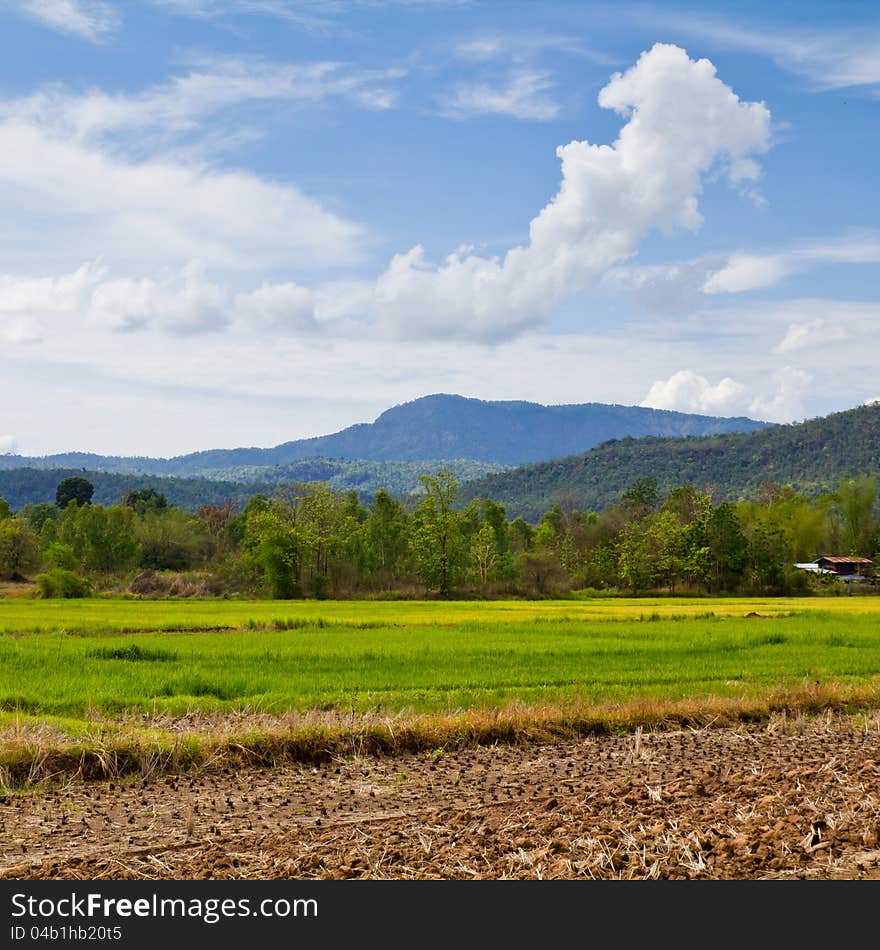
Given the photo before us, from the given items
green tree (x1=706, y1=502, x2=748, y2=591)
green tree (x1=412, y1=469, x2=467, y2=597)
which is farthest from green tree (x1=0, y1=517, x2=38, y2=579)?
green tree (x1=706, y1=502, x2=748, y2=591)

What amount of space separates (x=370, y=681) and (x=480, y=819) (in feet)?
37.8

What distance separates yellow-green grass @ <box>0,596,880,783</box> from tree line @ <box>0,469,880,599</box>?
29.7m

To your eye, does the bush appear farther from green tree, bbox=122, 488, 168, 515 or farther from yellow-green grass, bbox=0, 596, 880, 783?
green tree, bbox=122, 488, 168, 515

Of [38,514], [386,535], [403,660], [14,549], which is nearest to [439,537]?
[386,535]

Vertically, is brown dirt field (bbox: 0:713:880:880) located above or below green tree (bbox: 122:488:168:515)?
below

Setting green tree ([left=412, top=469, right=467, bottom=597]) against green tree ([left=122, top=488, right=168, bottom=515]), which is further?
green tree ([left=122, top=488, right=168, bottom=515])

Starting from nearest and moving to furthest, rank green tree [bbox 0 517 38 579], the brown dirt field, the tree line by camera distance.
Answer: the brown dirt field → the tree line → green tree [bbox 0 517 38 579]

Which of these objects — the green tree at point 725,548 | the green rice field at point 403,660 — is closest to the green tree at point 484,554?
the green tree at point 725,548

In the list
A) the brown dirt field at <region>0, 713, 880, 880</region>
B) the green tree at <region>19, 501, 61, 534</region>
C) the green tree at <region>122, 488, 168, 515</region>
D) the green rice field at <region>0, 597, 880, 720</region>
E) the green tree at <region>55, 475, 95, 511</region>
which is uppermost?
the green tree at <region>55, 475, 95, 511</region>

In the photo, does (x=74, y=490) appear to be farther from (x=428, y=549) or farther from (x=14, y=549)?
(x=428, y=549)

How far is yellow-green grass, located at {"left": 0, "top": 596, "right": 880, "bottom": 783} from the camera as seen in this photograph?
525 inches

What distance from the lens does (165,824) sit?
9.46 m

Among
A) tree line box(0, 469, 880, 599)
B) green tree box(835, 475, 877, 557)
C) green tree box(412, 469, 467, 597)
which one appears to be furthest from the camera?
green tree box(835, 475, 877, 557)

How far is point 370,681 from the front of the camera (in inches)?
810
